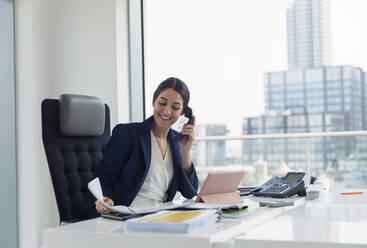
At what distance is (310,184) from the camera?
7.91 feet

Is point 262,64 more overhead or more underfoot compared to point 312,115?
more overhead

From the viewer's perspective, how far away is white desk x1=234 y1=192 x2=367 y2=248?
1.03m

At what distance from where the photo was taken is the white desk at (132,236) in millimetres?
1132

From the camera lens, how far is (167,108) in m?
2.24

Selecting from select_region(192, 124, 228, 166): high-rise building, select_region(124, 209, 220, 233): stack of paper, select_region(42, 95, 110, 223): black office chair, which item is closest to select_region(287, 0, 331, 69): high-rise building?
select_region(192, 124, 228, 166): high-rise building

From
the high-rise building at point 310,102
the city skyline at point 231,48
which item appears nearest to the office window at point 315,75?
the high-rise building at point 310,102

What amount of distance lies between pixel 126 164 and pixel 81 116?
0.37m

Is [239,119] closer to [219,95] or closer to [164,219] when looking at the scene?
[219,95]

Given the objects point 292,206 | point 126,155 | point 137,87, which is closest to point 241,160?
point 137,87

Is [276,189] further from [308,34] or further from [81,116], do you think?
[308,34]

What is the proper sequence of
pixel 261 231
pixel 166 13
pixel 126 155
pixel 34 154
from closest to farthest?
pixel 261 231, pixel 126 155, pixel 34 154, pixel 166 13

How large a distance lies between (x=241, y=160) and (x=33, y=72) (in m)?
2.08

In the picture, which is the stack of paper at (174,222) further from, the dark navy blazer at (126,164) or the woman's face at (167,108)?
the woman's face at (167,108)

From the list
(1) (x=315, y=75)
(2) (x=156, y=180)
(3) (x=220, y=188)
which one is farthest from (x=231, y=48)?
(3) (x=220, y=188)
